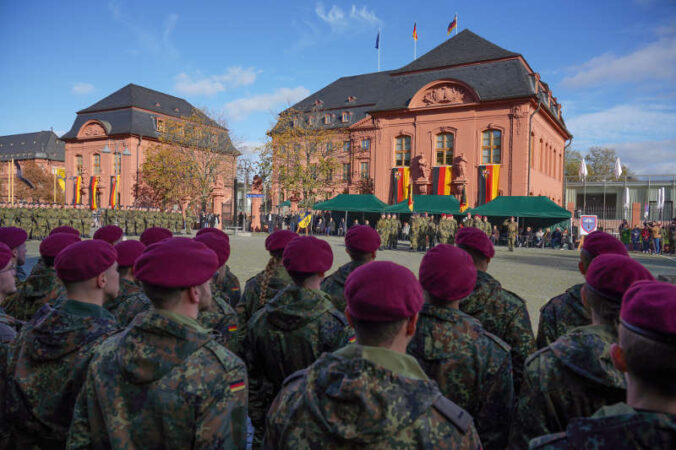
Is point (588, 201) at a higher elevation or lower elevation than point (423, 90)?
lower

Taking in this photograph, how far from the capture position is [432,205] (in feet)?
106

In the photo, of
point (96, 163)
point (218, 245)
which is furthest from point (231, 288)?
point (96, 163)

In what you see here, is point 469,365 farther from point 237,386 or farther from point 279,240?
point 279,240

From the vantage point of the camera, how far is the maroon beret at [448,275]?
2.46 meters

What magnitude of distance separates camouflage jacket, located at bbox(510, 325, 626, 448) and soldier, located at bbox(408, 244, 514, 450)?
0.88 feet

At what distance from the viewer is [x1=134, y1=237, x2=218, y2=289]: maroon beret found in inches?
75.1

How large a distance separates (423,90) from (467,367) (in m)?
35.1

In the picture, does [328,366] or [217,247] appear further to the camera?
[217,247]

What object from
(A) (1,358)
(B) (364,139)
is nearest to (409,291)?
(A) (1,358)

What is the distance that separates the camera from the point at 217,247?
408cm

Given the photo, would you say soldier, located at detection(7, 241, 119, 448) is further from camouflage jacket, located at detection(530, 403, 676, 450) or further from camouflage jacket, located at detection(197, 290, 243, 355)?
camouflage jacket, located at detection(530, 403, 676, 450)

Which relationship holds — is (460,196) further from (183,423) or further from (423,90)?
(183,423)

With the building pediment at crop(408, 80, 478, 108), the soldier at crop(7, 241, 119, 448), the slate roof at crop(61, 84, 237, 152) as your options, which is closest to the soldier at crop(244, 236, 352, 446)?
the soldier at crop(7, 241, 119, 448)

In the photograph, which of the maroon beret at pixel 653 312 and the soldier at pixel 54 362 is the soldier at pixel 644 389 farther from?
the soldier at pixel 54 362
